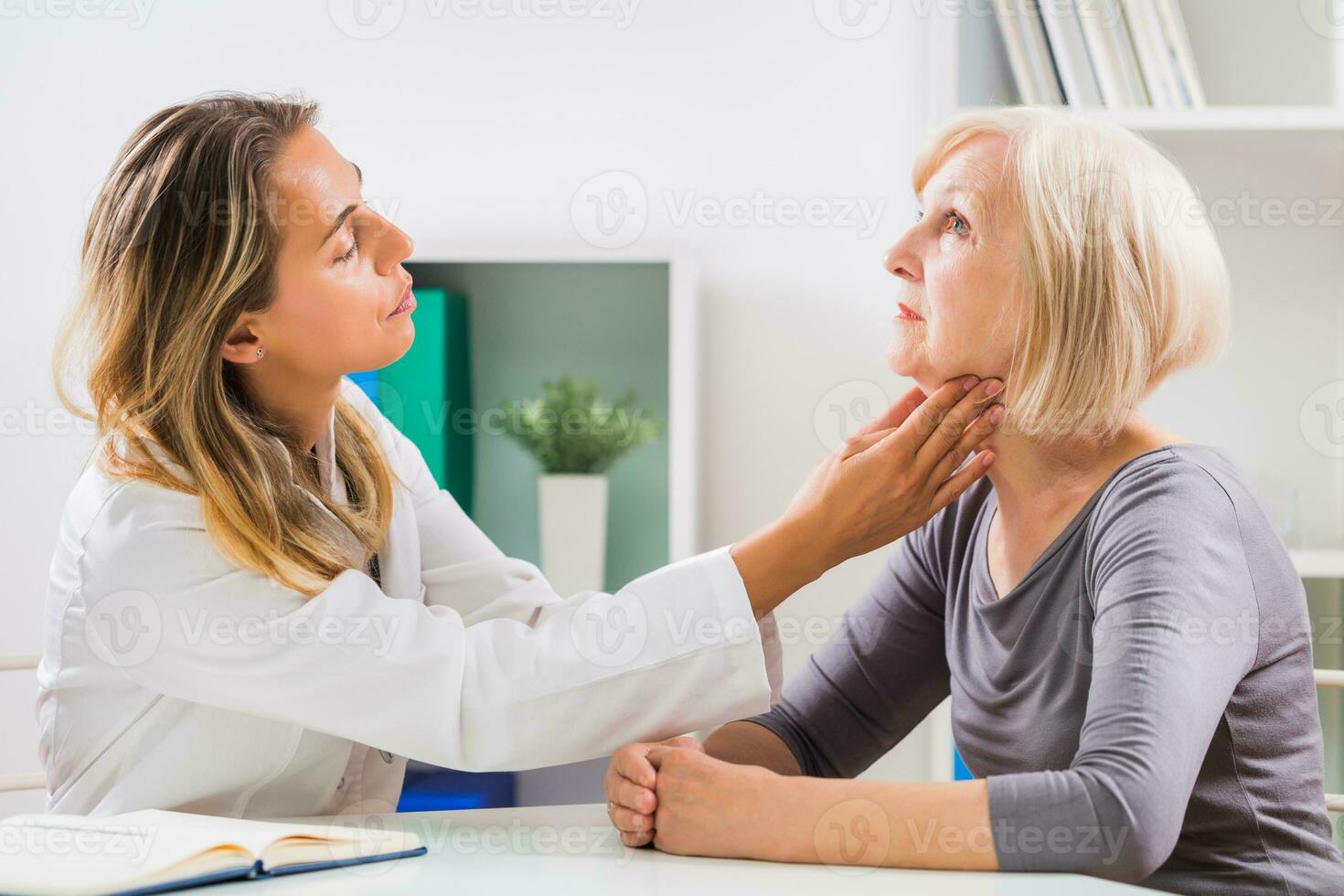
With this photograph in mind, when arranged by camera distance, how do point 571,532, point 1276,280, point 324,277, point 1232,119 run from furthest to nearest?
point 571,532 < point 1276,280 < point 1232,119 < point 324,277

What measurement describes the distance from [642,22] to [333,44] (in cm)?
63

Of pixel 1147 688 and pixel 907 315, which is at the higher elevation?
pixel 907 315

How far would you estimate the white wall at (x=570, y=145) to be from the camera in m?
2.20

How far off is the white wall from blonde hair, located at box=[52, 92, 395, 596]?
1.00 m

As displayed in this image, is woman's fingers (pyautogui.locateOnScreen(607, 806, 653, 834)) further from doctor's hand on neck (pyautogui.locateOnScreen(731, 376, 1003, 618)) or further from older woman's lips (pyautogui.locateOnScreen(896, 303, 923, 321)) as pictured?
older woman's lips (pyautogui.locateOnScreen(896, 303, 923, 321))

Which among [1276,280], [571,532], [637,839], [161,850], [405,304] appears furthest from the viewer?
[571,532]

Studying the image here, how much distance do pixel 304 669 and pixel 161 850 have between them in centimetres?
18

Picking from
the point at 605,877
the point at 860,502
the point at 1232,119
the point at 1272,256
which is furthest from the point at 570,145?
the point at 605,877

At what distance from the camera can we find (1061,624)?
1047mm

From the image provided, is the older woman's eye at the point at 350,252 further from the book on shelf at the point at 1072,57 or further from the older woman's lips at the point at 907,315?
the book on shelf at the point at 1072,57

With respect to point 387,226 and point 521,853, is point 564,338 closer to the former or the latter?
point 387,226

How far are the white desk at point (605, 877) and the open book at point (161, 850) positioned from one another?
1 cm

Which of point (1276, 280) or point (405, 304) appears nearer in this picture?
point (405, 304)

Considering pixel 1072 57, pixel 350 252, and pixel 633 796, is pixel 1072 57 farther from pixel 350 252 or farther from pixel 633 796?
pixel 633 796
